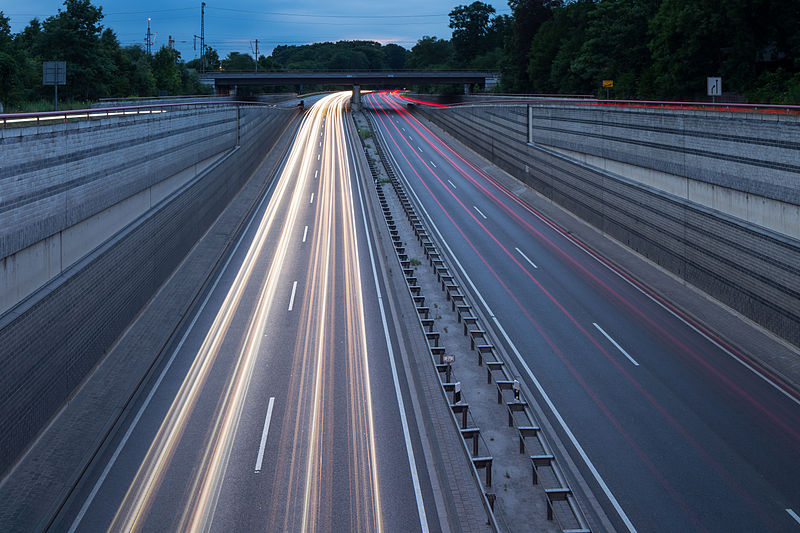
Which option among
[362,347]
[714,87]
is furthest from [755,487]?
[714,87]

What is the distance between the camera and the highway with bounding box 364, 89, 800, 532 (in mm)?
13133

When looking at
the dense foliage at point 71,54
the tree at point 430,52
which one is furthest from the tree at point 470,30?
the dense foliage at point 71,54

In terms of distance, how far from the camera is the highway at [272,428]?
12.5 meters

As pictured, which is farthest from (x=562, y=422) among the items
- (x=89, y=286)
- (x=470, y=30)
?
(x=470, y=30)

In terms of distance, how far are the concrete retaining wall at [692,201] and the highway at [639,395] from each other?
7.71 feet

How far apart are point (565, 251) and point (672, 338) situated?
36.2ft

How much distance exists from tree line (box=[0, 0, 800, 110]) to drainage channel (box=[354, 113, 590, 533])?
20.7 meters

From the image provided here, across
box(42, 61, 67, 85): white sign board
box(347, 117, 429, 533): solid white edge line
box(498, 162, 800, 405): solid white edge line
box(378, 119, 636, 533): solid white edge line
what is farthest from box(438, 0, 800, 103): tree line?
box(42, 61, 67, 85): white sign board

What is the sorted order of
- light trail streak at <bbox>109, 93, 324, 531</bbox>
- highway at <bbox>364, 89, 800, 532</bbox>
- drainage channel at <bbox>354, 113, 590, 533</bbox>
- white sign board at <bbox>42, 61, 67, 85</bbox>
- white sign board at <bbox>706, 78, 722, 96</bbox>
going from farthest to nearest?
white sign board at <bbox>706, 78, 722, 96</bbox>, white sign board at <bbox>42, 61, 67, 85</bbox>, highway at <bbox>364, 89, 800, 532</bbox>, light trail streak at <bbox>109, 93, 324, 531</bbox>, drainage channel at <bbox>354, 113, 590, 533</bbox>

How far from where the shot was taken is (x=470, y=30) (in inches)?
5728

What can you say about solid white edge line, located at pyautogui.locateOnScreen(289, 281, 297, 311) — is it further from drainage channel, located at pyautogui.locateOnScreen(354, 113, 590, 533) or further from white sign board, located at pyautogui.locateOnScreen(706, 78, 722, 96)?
white sign board, located at pyautogui.locateOnScreen(706, 78, 722, 96)

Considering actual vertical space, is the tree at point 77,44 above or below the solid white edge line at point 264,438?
above

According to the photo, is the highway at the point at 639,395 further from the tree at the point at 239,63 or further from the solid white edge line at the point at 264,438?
the tree at the point at 239,63

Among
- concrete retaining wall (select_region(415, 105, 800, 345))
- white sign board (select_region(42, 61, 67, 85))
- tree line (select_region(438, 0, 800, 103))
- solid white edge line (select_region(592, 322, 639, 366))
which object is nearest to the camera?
solid white edge line (select_region(592, 322, 639, 366))
